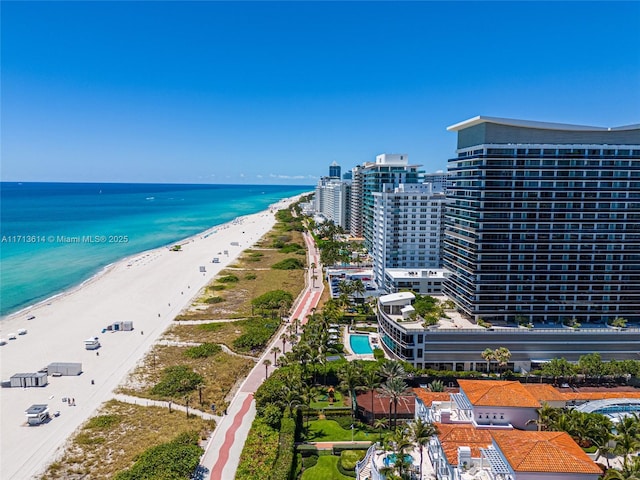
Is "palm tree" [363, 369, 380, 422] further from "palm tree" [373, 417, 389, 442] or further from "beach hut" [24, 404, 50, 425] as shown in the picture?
"beach hut" [24, 404, 50, 425]

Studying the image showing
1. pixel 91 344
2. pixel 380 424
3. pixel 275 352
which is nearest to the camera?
pixel 380 424

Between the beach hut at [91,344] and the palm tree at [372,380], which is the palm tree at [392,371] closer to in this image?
the palm tree at [372,380]

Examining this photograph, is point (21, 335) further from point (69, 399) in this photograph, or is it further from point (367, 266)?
point (367, 266)

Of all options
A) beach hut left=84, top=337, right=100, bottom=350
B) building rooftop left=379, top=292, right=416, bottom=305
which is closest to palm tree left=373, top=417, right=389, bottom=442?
building rooftop left=379, top=292, right=416, bottom=305

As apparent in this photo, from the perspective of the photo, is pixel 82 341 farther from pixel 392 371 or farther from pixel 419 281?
pixel 419 281

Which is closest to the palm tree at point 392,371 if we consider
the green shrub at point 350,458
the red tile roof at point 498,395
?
the red tile roof at point 498,395

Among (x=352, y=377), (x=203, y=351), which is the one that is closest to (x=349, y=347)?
(x=352, y=377)
